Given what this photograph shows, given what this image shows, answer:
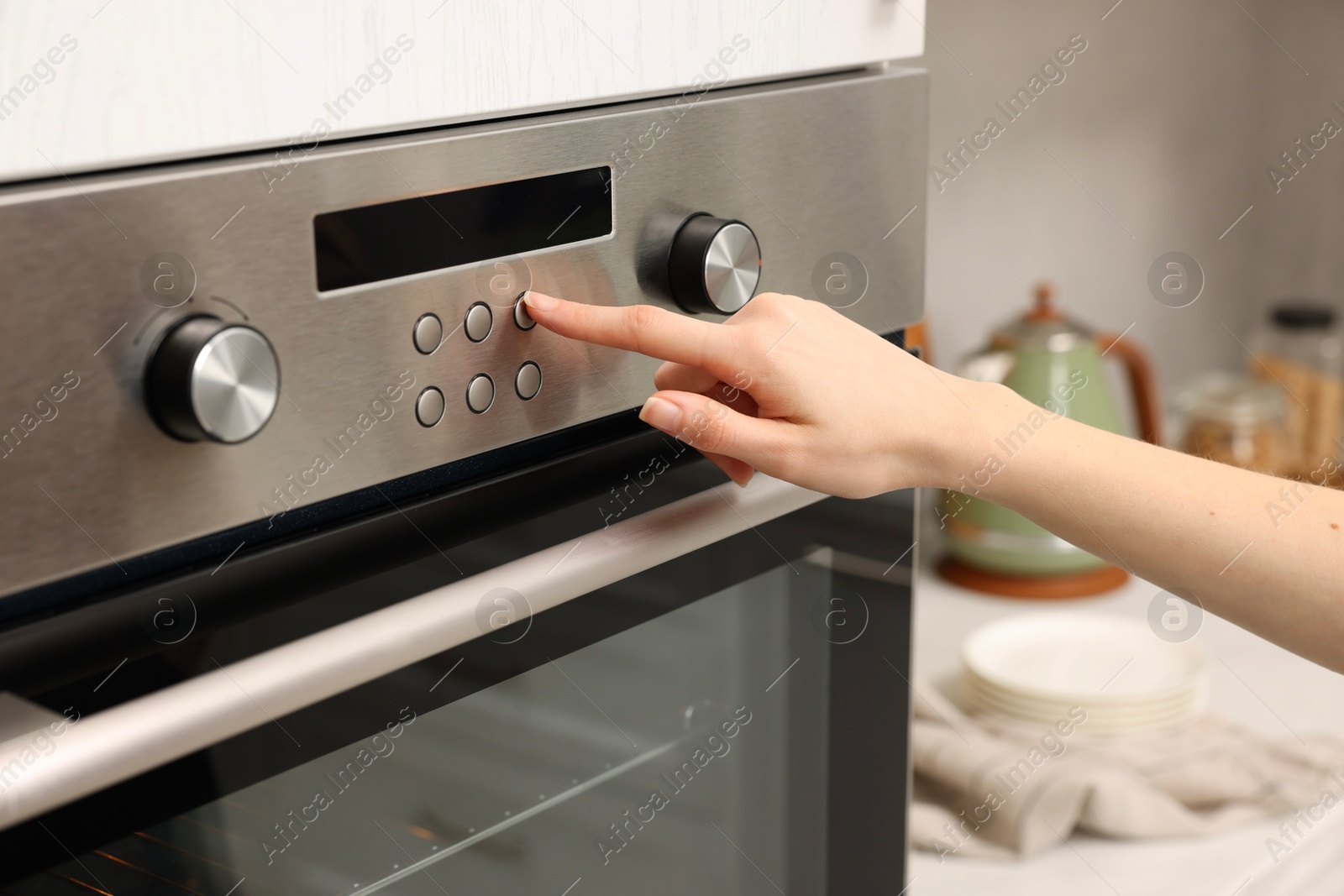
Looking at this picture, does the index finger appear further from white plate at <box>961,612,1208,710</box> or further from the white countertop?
white plate at <box>961,612,1208,710</box>

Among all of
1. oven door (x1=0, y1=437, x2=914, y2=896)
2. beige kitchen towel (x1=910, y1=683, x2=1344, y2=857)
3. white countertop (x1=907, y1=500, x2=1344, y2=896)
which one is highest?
oven door (x1=0, y1=437, x2=914, y2=896)

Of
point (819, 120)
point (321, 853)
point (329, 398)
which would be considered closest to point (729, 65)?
point (819, 120)

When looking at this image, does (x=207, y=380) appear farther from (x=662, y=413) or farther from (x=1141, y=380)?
(x=1141, y=380)

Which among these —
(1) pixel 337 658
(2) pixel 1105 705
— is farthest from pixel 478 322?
(2) pixel 1105 705

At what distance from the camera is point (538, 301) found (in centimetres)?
46

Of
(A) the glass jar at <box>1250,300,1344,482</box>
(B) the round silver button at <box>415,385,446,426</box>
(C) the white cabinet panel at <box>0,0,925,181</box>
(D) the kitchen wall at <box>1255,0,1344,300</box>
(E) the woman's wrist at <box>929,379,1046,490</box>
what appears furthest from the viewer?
(D) the kitchen wall at <box>1255,0,1344,300</box>

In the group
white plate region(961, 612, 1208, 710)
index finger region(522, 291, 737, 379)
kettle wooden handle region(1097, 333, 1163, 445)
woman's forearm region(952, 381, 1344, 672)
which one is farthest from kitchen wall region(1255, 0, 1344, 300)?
index finger region(522, 291, 737, 379)

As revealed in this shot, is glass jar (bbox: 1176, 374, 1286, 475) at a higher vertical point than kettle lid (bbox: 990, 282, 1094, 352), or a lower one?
lower

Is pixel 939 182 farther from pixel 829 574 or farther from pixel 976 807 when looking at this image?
pixel 829 574

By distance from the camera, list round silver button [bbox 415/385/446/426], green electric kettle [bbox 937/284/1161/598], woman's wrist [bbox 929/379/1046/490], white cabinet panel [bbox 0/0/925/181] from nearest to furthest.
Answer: white cabinet panel [bbox 0/0/925/181] < round silver button [bbox 415/385/446/426] < woman's wrist [bbox 929/379/1046/490] < green electric kettle [bbox 937/284/1161/598]

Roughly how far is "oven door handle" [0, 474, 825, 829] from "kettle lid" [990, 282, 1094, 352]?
0.89 m

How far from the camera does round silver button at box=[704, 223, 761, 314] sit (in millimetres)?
507

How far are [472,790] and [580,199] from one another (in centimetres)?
24

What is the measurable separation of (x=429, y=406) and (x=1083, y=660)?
933mm
